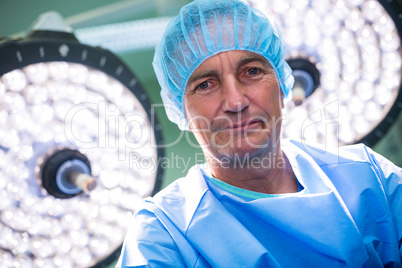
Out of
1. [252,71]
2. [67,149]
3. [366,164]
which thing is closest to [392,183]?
[366,164]

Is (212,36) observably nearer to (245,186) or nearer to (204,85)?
(204,85)

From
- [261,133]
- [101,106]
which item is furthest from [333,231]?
[101,106]

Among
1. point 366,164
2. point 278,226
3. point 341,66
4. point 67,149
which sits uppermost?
point 341,66

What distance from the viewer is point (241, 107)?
1051 mm

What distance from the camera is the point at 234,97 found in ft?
3.45

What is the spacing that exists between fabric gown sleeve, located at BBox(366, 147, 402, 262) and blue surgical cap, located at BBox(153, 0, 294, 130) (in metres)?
0.44

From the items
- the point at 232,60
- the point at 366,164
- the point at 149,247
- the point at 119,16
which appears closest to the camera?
the point at 149,247

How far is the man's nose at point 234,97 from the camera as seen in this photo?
3.44ft

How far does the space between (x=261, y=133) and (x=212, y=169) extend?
24cm

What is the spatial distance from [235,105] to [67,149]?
1.53 ft

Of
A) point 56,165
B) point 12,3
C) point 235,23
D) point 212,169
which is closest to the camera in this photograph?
point 56,165

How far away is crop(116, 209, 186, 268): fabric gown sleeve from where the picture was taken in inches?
37.2

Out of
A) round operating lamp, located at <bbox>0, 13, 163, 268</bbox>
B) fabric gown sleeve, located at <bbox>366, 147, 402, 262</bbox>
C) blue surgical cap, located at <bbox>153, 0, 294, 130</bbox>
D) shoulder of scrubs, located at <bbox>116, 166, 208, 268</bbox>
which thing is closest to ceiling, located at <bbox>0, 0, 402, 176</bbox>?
blue surgical cap, located at <bbox>153, 0, 294, 130</bbox>

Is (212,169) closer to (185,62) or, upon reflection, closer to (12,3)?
(185,62)
